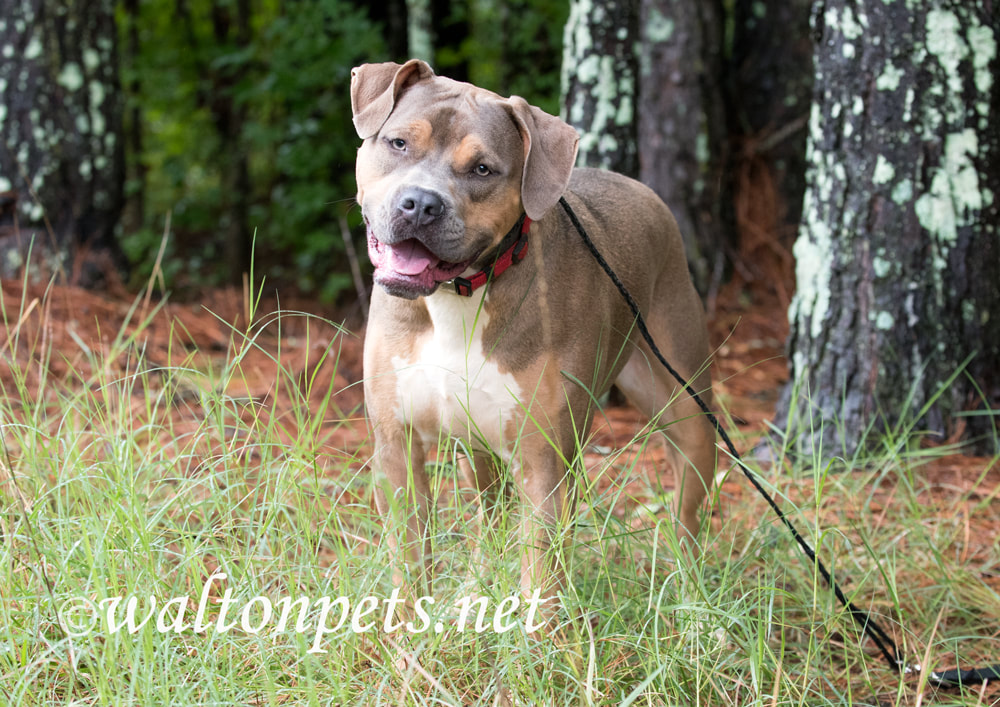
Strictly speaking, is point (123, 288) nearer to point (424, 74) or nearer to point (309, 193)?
point (309, 193)

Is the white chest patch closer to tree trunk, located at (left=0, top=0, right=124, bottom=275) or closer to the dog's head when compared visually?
the dog's head

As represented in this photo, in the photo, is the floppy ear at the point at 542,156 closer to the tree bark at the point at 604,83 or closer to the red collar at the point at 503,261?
the red collar at the point at 503,261

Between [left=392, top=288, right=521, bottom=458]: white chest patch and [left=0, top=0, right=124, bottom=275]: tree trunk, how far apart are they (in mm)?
3518

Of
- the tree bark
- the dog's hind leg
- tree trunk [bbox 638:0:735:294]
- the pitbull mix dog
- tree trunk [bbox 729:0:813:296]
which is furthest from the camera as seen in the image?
tree trunk [bbox 729:0:813:296]

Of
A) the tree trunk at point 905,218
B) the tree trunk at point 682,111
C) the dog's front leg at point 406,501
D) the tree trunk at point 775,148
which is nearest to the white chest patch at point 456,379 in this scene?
the dog's front leg at point 406,501

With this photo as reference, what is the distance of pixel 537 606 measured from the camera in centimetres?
264

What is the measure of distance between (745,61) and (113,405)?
19.3 feet

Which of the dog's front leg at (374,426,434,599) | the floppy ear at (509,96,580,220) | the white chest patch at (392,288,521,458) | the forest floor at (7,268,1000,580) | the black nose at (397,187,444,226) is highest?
the floppy ear at (509,96,580,220)

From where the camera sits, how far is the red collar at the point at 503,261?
301cm

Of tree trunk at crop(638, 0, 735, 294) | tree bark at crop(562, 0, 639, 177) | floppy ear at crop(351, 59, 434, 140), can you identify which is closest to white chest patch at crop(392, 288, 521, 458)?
floppy ear at crop(351, 59, 434, 140)

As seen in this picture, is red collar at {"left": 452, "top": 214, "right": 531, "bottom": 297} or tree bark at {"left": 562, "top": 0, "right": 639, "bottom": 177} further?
tree bark at {"left": 562, "top": 0, "right": 639, "bottom": 177}

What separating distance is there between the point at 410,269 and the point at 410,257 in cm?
4

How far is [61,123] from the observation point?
5.97 m

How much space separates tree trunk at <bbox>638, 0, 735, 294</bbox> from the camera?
6.76 m
